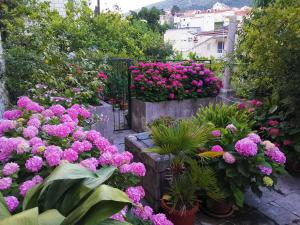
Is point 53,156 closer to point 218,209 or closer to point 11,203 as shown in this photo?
point 11,203

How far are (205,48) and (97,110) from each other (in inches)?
1016

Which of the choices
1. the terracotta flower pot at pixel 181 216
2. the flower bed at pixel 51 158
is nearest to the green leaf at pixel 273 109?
the terracotta flower pot at pixel 181 216

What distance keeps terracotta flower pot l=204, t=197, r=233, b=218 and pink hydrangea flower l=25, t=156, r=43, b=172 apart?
171 centimetres

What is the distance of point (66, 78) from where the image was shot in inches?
130

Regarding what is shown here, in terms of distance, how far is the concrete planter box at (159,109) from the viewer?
498 centimetres

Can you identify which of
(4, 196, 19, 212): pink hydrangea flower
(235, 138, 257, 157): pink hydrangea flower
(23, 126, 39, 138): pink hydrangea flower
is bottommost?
(235, 138, 257, 157): pink hydrangea flower

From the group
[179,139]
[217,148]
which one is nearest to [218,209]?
[217,148]

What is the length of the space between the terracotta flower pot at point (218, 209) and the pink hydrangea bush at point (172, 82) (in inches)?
108

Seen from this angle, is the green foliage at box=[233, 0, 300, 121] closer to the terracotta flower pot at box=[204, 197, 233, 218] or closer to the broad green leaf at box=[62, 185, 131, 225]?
the terracotta flower pot at box=[204, 197, 233, 218]

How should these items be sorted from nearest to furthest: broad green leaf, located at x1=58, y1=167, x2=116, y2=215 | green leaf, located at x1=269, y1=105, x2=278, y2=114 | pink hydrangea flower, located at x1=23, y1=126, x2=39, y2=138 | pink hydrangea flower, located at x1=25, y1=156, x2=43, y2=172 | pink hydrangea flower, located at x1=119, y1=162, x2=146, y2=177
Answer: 1. broad green leaf, located at x1=58, y1=167, x2=116, y2=215
2. pink hydrangea flower, located at x1=25, y1=156, x2=43, y2=172
3. pink hydrangea flower, located at x1=119, y1=162, x2=146, y2=177
4. pink hydrangea flower, located at x1=23, y1=126, x2=39, y2=138
5. green leaf, located at x1=269, y1=105, x2=278, y2=114

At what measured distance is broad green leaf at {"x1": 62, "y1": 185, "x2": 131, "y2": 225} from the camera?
41.2 inches

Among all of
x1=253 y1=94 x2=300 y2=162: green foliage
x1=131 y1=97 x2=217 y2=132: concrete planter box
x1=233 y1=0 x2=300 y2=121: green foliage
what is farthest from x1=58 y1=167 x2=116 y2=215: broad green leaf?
x1=131 y1=97 x2=217 y2=132: concrete planter box

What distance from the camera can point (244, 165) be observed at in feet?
7.73

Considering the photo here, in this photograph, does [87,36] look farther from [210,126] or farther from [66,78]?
[210,126]
